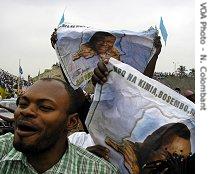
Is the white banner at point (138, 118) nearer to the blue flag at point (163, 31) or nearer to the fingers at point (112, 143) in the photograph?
the fingers at point (112, 143)

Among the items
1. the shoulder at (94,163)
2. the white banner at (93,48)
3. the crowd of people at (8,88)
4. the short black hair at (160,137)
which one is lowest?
the crowd of people at (8,88)

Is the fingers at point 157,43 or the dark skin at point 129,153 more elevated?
the fingers at point 157,43

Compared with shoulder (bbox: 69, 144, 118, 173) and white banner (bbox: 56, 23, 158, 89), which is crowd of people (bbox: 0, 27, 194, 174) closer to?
shoulder (bbox: 69, 144, 118, 173)

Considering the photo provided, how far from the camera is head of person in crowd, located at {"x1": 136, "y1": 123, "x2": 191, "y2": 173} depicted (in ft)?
5.26

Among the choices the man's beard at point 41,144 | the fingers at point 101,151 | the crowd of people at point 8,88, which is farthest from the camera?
the crowd of people at point 8,88

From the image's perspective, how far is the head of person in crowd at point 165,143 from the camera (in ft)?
5.26

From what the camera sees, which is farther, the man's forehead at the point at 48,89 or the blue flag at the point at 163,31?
the blue flag at the point at 163,31

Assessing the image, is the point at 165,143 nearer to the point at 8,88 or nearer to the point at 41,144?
the point at 41,144

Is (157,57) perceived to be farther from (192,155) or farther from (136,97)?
(192,155)

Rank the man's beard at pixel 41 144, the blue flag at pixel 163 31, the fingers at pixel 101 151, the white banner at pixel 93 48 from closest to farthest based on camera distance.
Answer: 1. the man's beard at pixel 41 144
2. the fingers at pixel 101 151
3. the white banner at pixel 93 48
4. the blue flag at pixel 163 31

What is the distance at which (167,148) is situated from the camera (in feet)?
5.32

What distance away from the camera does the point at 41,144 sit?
5.21ft

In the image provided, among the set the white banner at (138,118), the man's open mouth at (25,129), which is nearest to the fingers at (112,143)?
the white banner at (138,118)

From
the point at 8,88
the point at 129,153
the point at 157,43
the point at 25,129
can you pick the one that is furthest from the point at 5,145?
the point at 8,88
